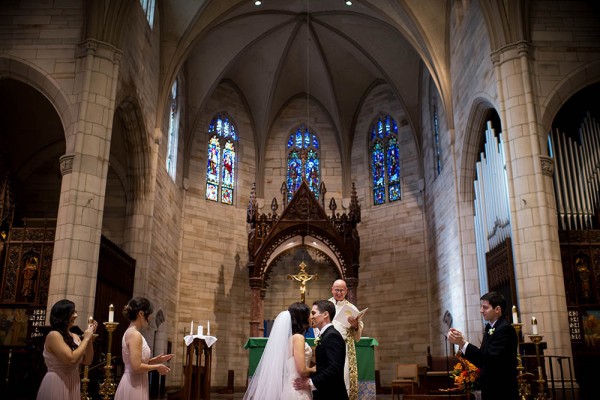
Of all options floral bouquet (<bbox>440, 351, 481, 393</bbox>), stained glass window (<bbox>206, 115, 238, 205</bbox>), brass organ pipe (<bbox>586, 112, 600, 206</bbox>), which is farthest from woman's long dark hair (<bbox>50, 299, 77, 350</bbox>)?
stained glass window (<bbox>206, 115, 238, 205</bbox>)

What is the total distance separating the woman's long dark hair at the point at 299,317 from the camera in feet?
15.7

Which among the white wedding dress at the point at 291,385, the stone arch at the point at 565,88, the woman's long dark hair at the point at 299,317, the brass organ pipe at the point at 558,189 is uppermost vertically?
the stone arch at the point at 565,88

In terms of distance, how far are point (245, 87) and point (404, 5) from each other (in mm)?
7023

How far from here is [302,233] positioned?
1702cm

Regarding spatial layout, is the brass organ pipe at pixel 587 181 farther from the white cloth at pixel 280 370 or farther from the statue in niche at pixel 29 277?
the statue in niche at pixel 29 277

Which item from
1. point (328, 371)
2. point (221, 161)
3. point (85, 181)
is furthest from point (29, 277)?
point (221, 161)

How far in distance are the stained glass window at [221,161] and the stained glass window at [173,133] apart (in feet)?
6.16

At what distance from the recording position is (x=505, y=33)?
1127 centimetres

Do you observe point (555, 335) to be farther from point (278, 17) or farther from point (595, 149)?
point (278, 17)

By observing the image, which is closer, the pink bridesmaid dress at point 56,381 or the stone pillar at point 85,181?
the pink bridesmaid dress at point 56,381

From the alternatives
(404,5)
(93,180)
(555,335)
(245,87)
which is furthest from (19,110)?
(555,335)

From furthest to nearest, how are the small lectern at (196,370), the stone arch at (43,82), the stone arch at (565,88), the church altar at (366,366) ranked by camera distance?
the stone arch at (43,82), the stone arch at (565,88), the small lectern at (196,370), the church altar at (366,366)

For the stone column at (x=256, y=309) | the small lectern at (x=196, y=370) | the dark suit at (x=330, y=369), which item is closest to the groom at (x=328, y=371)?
the dark suit at (x=330, y=369)

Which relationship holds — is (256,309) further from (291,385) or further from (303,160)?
(291,385)
